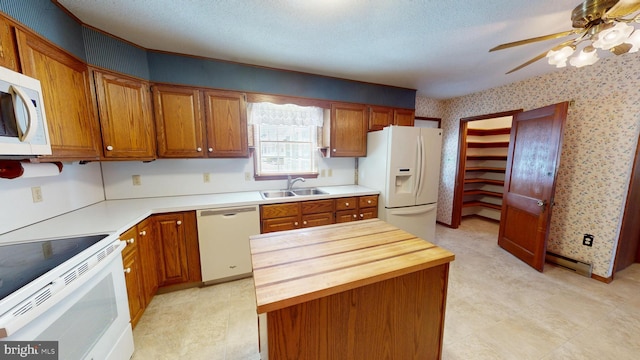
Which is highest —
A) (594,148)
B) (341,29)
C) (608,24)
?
(341,29)

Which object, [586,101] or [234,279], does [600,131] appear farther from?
[234,279]

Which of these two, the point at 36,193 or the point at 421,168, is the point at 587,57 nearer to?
the point at 421,168

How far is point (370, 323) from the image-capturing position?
109 cm

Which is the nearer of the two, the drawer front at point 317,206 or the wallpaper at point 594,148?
the wallpaper at point 594,148

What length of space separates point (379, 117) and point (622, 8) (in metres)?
2.18

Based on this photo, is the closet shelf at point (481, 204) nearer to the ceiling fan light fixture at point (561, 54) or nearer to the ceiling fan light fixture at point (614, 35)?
the ceiling fan light fixture at point (561, 54)

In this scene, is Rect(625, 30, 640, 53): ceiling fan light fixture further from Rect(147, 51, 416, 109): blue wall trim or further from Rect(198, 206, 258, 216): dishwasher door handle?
Rect(198, 206, 258, 216): dishwasher door handle

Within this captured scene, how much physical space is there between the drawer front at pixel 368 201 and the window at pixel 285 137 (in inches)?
31.6

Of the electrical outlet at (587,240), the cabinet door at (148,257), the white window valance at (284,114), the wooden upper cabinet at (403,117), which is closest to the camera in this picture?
the cabinet door at (148,257)

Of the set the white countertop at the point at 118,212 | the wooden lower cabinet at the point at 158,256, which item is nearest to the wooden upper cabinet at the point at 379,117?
the white countertop at the point at 118,212

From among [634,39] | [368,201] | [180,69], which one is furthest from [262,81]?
[634,39]

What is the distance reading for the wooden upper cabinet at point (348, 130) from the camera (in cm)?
290

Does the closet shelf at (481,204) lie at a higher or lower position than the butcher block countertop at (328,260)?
lower

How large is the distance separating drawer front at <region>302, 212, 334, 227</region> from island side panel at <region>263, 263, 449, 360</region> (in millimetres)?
1499
